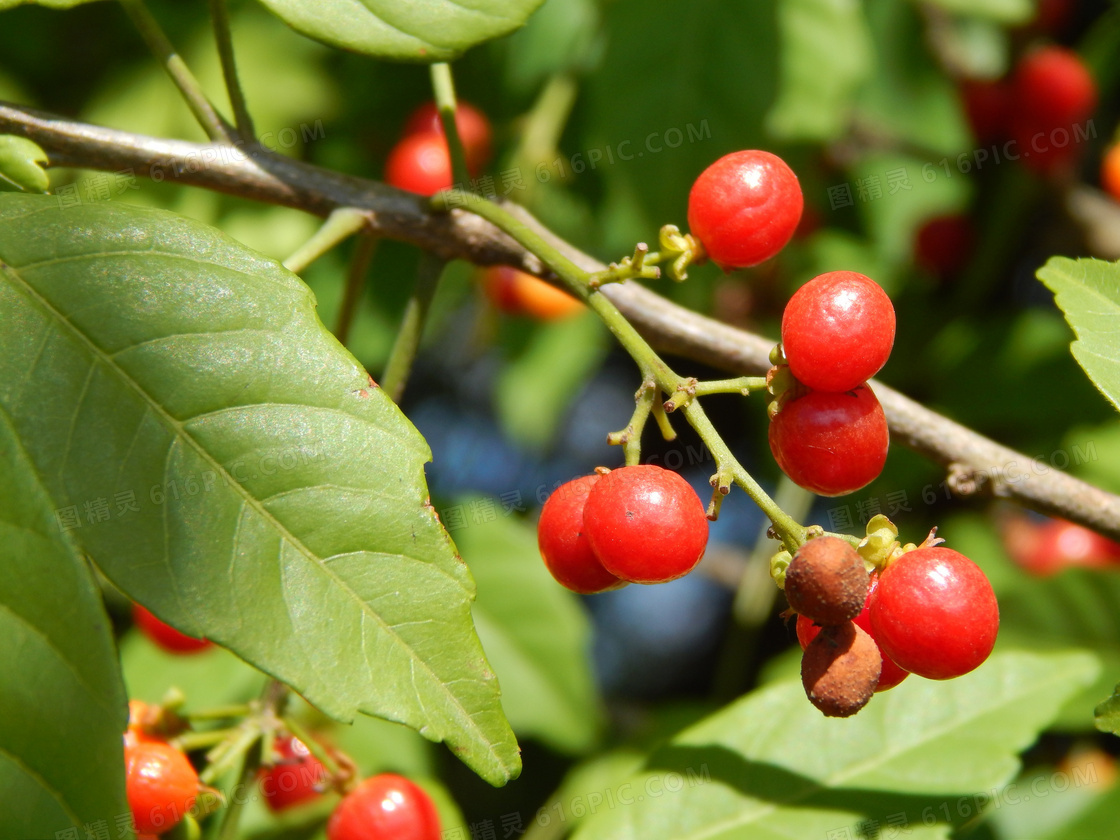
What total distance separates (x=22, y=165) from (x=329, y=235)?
354 mm

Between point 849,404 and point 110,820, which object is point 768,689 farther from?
point 110,820

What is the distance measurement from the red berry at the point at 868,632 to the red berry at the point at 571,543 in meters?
0.21

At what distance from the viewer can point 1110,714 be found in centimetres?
107

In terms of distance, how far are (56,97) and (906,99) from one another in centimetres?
251

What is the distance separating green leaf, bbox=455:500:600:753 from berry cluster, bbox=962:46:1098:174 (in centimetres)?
176

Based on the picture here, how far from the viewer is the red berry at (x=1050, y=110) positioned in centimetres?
273

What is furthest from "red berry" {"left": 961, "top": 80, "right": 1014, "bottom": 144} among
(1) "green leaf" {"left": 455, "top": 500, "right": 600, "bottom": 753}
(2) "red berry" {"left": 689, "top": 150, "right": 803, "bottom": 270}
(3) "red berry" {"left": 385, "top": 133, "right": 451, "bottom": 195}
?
(2) "red berry" {"left": 689, "top": 150, "right": 803, "bottom": 270}

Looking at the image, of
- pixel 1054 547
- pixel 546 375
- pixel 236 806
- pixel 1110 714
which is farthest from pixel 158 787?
pixel 1054 547

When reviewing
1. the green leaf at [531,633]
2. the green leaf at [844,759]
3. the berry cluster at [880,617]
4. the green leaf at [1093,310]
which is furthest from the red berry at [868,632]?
the green leaf at [531,633]

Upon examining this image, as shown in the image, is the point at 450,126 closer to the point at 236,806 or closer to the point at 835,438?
the point at 835,438

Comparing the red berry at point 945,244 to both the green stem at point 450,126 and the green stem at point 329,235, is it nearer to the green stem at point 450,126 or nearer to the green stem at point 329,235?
the green stem at point 450,126

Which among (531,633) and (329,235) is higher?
(329,235)

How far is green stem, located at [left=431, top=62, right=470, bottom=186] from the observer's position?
53.3 inches

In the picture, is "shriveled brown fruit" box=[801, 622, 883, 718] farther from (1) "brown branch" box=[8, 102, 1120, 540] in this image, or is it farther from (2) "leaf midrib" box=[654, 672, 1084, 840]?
(2) "leaf midrib" box=[654, 672, 1084, 840]
